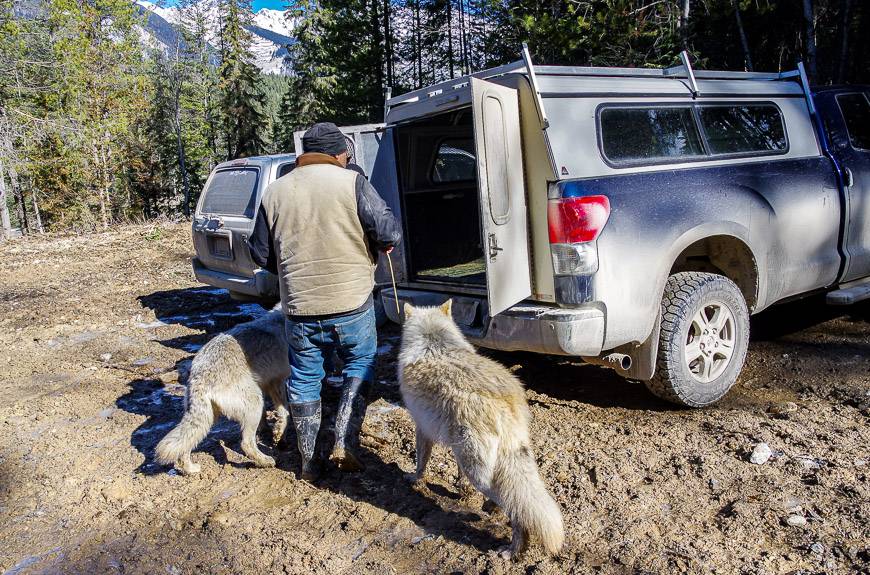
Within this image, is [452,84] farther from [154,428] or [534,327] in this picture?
[154,428]

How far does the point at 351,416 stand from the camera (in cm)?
381

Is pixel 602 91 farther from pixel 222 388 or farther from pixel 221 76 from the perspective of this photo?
pixel 221 76

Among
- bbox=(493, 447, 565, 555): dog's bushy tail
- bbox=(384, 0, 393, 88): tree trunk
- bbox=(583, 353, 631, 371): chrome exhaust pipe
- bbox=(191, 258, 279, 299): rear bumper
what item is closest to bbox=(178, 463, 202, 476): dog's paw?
bbox=(493, 447, 565, 555): dog's bushy tail

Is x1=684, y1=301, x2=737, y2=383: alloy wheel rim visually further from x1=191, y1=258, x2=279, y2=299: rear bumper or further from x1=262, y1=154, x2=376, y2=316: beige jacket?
x1=191, y1=258, x2=279, y2=299: rear bumper

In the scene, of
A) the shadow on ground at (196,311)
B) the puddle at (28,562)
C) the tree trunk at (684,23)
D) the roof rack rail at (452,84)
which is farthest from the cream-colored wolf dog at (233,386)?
the tree trunk at (684,23)

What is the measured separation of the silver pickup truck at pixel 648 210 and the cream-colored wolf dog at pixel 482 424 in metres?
0.70

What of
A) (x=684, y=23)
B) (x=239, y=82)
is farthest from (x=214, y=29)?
(x=684, y=23)

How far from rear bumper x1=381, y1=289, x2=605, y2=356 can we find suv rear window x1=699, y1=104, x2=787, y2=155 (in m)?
1.97

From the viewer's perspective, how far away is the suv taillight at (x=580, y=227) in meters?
3.72

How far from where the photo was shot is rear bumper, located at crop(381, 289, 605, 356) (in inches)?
147

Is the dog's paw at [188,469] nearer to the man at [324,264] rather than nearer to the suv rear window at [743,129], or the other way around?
the man at [324,264]

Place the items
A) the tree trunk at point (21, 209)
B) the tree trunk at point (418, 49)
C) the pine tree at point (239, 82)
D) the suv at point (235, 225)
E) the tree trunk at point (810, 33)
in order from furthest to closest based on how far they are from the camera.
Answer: the pine tree at point (239, 82) → the tree trunk at point (21, 209) → the tree trunk at point (418, 49) → the tree trunk at point (810, 33) → the suv at point (235, 225)

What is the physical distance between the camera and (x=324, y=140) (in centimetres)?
373

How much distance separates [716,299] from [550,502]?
2.39m
